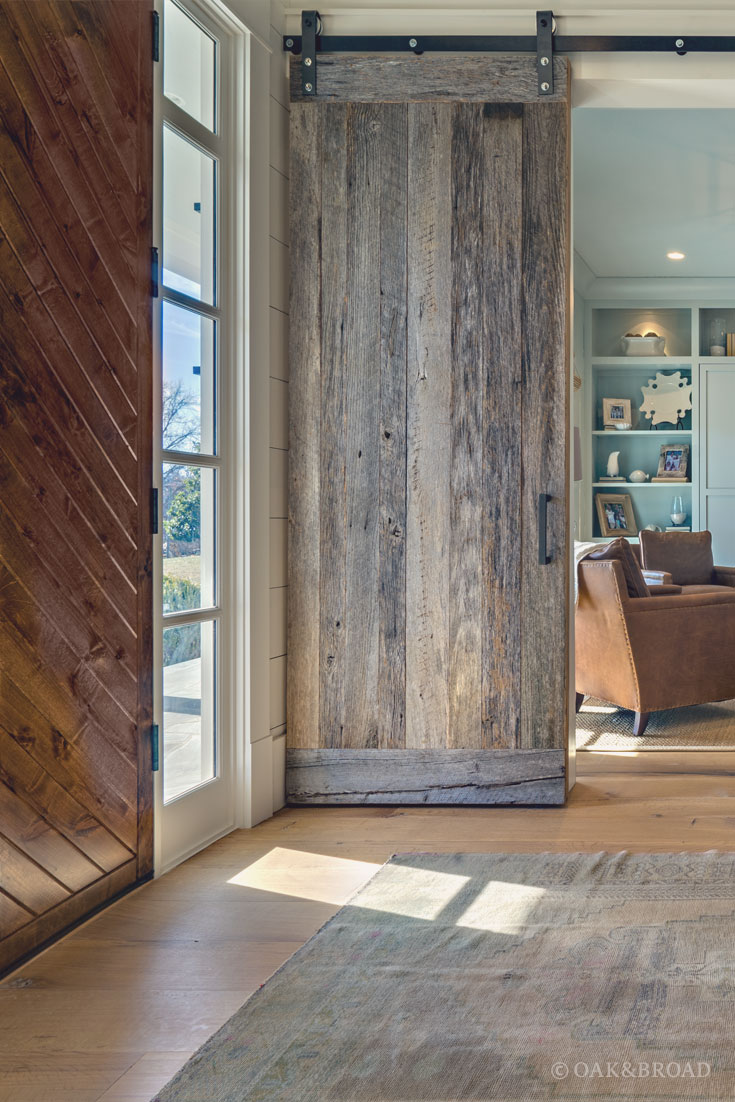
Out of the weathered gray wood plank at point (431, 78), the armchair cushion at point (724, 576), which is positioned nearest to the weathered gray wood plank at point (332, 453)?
the weathered gray wood plank at point (431, 78)

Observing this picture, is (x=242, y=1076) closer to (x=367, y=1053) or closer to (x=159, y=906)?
(x=367, y=1053)

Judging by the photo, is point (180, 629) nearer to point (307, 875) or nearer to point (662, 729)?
point (307, 875)

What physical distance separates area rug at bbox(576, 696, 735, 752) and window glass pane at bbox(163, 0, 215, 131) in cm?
291

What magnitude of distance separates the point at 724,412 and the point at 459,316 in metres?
5.57

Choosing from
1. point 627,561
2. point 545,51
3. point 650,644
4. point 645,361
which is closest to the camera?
point 545,51

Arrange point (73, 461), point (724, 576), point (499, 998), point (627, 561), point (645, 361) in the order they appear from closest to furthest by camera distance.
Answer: point (499, 998), point (73, 461), point (627, 561), point (724, 576), point (645, 361)

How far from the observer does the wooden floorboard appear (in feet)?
5.22

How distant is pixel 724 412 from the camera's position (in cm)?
791

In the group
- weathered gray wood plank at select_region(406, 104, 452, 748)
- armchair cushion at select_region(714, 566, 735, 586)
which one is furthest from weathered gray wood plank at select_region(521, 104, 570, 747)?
armchair cushion at select_region(714, 566, 735, 586)

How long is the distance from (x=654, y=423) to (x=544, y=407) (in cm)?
541

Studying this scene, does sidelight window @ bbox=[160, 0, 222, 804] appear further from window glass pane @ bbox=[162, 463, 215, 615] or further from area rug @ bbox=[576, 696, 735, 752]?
area rug @ bbox=[576, 696, 735, 752]

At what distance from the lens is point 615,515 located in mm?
8148

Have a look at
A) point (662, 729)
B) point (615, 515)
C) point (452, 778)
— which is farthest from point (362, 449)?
point (615, 515)

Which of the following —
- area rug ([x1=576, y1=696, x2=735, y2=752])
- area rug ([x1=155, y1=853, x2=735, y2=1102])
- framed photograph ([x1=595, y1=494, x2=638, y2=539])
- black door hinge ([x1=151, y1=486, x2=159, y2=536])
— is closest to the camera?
area rug ([x1=155, y1=853, x2=735, y2=1102])
